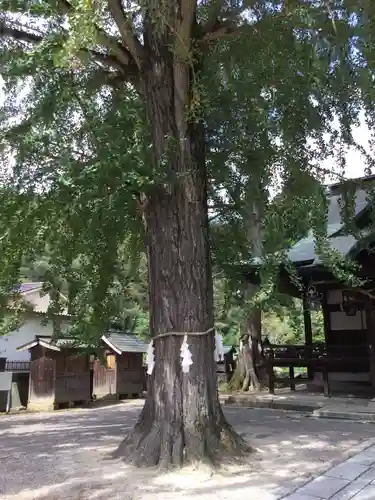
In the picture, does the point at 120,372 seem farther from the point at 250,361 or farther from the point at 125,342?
the point at 250,361

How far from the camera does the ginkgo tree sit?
5797mm

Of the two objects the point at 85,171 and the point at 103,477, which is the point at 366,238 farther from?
the point at 103,477

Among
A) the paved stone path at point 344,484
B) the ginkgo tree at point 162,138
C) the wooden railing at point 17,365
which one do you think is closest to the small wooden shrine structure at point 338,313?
the ginkgo tree at point 162,138

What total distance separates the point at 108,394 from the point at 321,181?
1201 centimetres

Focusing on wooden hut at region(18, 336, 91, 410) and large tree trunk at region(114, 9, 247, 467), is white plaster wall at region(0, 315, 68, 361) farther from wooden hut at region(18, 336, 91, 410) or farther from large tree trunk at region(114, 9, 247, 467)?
large tree trunk at region(114, 9, 247, 467)

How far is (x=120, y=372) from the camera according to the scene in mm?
16875

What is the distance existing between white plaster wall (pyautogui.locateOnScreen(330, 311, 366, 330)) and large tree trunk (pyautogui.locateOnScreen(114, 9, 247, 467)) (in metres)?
7.53

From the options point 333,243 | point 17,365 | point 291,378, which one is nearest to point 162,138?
point 333,243

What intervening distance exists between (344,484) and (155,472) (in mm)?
2029

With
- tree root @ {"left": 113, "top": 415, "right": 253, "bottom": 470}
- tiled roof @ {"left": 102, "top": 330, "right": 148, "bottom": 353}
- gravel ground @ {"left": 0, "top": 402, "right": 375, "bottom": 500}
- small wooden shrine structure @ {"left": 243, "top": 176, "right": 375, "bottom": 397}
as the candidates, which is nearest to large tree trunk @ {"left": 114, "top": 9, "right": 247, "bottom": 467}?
tree root @ {"left": 113, "top": 415, "right": 253, "bottom": 470}

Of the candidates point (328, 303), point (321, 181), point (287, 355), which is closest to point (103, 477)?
point (321, 181)

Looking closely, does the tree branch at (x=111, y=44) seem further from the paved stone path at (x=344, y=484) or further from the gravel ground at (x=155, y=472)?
the paved stone path at (x=344, y=484)

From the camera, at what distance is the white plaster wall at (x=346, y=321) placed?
41.9 ft

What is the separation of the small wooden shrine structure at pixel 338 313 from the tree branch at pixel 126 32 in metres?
5.09
